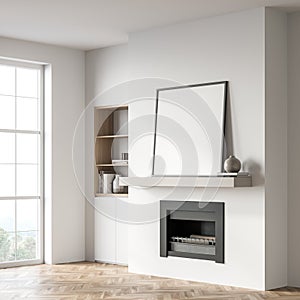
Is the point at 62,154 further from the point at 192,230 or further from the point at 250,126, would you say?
the point at 250,126

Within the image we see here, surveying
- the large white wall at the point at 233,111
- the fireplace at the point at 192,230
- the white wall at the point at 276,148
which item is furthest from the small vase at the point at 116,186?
the white wall at the point at 276,148

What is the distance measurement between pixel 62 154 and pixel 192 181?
240cm

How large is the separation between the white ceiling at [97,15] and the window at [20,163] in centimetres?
62

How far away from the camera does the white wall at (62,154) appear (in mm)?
8828

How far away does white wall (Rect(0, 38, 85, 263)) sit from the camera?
883 centimetres

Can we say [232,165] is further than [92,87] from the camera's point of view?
No

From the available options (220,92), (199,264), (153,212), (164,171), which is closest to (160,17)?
(220,92)

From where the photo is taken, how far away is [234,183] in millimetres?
6719

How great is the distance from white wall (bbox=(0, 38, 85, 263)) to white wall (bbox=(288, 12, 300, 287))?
3.13 meters

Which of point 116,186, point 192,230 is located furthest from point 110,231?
point 192,230

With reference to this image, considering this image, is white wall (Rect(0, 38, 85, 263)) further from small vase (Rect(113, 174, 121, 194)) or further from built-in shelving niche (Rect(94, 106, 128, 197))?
small vase (Rect(113, 174, 121, 194))

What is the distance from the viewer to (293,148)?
710 centimetres

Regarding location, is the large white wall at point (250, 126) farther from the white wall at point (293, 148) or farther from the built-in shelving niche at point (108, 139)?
the built-in shelving niche at point (108, 139)

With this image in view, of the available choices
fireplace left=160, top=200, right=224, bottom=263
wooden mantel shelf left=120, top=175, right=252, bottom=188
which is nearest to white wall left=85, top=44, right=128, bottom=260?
wooden mantel shelf left=120, top=175, right=252, bottom=188
